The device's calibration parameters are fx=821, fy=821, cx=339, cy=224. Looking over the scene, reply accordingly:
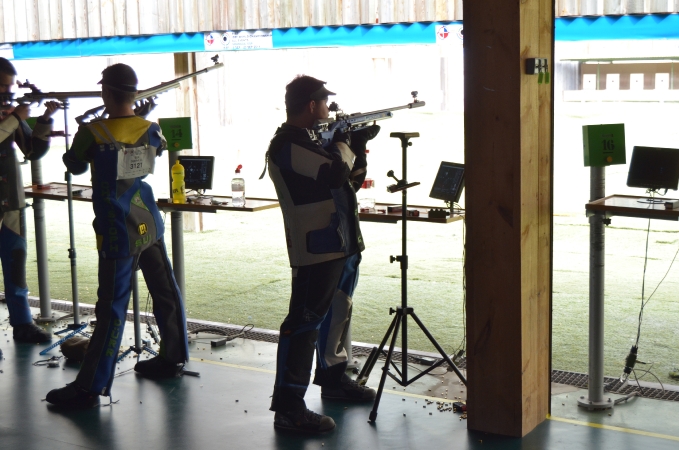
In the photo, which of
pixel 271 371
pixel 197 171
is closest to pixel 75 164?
pixel 197 171

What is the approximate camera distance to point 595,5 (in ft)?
19.1

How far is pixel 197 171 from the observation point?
5059mm

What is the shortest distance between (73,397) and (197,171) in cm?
158

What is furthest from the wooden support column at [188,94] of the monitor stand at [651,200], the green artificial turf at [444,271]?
the monitor stand at [651,200]

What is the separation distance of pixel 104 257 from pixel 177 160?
3.55 feet

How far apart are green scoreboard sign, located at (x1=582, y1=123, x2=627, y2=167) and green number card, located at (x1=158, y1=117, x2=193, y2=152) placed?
2.34m

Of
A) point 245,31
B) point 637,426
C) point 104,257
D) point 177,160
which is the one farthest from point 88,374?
point 245,31

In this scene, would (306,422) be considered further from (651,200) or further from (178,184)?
(651,200)

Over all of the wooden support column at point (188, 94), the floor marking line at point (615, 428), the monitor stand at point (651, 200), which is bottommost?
the floor marking line at point (615, 428)

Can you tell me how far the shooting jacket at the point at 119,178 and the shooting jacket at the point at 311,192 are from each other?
2.65ft

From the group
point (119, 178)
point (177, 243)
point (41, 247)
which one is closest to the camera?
point (119, 178)

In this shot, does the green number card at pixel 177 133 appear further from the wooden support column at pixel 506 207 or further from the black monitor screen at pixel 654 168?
the black monitor screen at pixel 654 168

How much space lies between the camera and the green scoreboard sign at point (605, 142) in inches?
153

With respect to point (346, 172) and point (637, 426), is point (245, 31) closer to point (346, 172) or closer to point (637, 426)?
point (346, 172)
